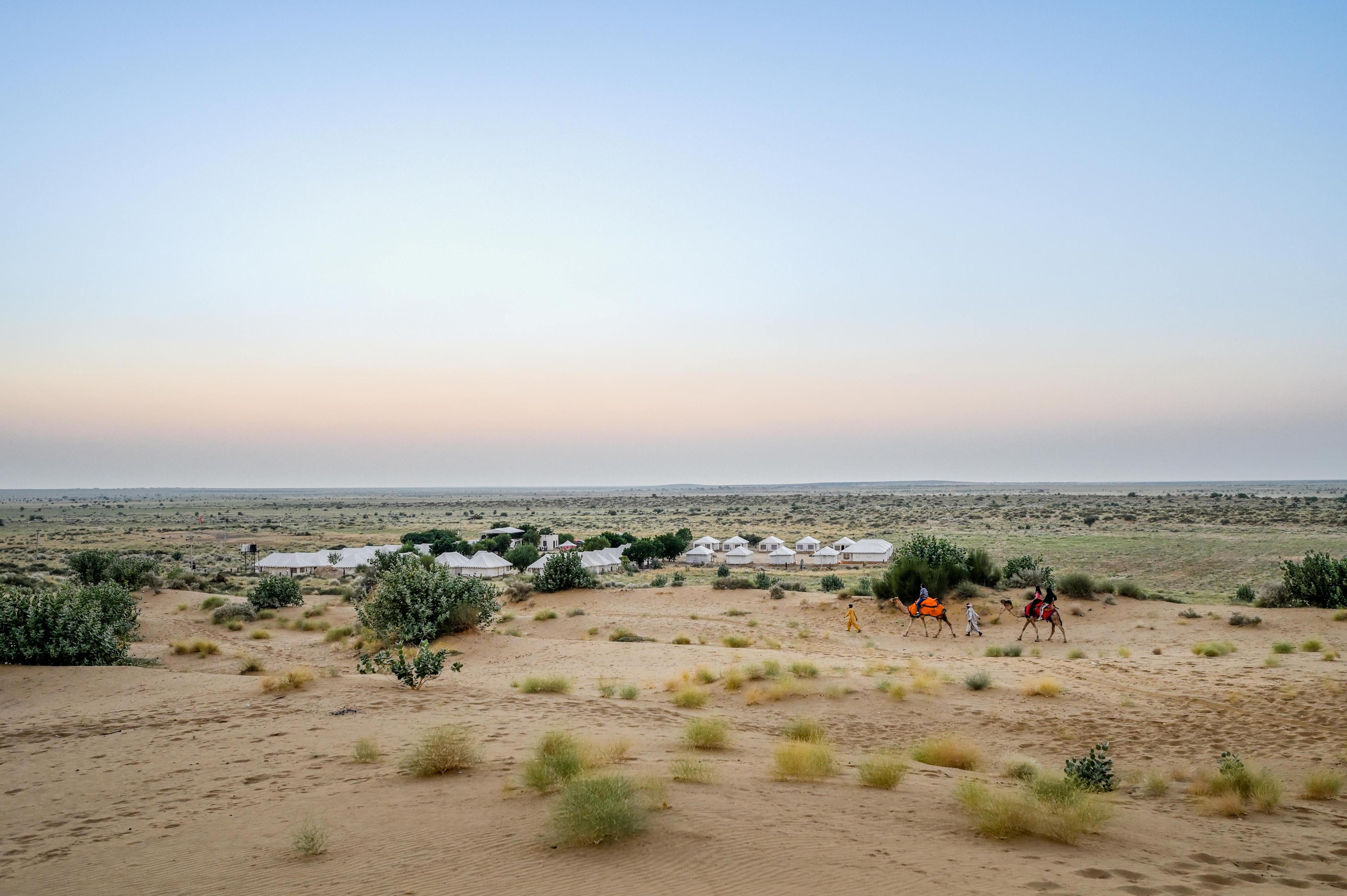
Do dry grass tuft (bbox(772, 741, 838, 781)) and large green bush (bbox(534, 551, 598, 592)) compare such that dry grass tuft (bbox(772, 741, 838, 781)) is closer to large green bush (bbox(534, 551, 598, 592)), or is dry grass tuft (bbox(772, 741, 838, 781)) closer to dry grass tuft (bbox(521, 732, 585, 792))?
dry grass tuft (bbox(521, 732, 585, 792))

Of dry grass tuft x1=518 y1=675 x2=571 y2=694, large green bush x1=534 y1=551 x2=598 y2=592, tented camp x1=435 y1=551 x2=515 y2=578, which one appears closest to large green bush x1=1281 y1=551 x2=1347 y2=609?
dry grass tuft x1=518 y1=675 x2=571 y2=694

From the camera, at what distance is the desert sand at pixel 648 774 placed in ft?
20.1

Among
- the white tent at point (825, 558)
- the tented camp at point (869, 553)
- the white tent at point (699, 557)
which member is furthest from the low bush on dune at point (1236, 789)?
the white tent at point (699, 557)

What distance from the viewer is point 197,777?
9.19 m

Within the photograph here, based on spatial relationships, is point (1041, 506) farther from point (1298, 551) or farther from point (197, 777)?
point (197, 777)

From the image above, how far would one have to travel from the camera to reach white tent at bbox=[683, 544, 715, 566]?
198 ft

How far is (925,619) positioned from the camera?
25.7 meters

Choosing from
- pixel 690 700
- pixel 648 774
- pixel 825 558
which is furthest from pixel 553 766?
pixel 825 558

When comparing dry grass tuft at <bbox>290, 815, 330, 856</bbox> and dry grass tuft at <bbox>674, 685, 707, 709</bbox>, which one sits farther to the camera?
dry grass tuft at <bbox>674, 685, 707, 709</bbox>

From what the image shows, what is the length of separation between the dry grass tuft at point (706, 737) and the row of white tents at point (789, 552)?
45086 mm

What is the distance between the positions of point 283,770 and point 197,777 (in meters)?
0.96

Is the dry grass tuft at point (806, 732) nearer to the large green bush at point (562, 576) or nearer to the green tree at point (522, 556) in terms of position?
the large green bush at point (562, 576)

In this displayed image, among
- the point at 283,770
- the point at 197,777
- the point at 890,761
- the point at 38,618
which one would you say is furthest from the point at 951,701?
the point at 38,618

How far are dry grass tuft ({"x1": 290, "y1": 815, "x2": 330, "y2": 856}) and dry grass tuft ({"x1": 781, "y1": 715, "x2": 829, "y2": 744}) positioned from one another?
5634mm
